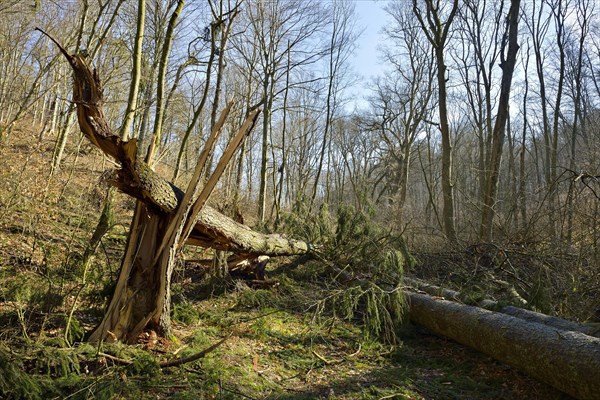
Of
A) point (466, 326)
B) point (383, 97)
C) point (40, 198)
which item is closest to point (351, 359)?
point (466, 326)

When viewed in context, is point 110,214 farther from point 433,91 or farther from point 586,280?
point 433,91

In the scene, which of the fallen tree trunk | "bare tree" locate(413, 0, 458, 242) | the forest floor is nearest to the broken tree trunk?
the forest floor

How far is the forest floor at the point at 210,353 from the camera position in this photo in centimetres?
318

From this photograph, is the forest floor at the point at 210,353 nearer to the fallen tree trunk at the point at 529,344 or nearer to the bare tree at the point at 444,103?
the fallen tree trunk at the point at 529,344

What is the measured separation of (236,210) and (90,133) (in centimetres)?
357

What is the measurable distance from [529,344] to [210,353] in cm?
313

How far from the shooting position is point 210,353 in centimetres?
405

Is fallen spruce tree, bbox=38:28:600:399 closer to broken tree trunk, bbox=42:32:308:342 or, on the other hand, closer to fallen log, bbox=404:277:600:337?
broken tree trunk, bbox=42:32:308:342

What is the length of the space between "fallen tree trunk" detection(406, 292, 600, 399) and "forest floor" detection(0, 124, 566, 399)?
1.04 feet

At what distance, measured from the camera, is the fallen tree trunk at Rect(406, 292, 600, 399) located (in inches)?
125

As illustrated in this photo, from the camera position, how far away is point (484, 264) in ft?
25.2

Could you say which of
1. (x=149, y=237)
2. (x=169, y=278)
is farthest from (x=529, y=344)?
(x=149, y=237)

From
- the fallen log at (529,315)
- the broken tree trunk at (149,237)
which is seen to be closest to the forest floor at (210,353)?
the broken tree trunk at (149,237)

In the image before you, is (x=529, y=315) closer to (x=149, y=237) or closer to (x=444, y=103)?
(x=149, y=237)
